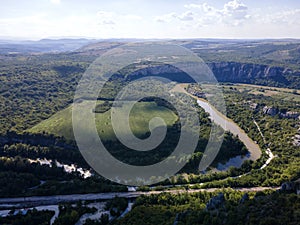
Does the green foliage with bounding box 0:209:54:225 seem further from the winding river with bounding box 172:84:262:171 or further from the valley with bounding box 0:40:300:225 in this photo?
the winding river with bounding box 172:84:262:171

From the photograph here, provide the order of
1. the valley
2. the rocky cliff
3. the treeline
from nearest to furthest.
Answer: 1. the treeline
2. the valley
3. the rocky cliff

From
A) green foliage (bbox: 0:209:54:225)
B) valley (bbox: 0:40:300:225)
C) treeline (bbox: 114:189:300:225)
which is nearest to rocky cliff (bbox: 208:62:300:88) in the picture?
valley (bbox: 0:40:300:225)

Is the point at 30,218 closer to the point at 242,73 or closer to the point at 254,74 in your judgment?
the point at 254,74

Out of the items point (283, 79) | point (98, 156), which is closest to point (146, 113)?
point (98, 156)

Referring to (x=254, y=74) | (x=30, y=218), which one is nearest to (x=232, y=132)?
(x=30, y=218)

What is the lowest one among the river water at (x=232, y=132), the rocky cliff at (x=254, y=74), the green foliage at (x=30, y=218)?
the green foliage at (x=30, y=218)

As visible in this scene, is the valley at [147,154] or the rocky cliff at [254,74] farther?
the rocky cliff at [254,74]

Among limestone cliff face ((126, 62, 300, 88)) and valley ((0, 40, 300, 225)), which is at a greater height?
limestone cliff face ((126, 62, 300, 88))

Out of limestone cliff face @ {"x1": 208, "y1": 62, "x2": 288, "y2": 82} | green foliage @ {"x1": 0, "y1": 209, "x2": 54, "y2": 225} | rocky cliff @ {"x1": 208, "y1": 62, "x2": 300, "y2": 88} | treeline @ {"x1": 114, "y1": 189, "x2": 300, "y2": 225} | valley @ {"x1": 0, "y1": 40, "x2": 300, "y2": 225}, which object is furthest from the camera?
limestone cliff face @ {"x1": 208, "y1": 62, "x2": 288, "y2": 82}

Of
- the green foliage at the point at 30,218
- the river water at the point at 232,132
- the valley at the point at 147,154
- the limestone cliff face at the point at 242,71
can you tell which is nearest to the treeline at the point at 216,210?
the valley at the point at 147,154

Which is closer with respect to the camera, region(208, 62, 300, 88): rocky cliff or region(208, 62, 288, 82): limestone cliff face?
region(208, 62, 300, 88): rocky cliff

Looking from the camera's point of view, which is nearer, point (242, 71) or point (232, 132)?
point (232, 132)

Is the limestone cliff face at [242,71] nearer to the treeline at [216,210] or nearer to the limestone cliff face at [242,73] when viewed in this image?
the limestone cliff face at [242,73]
